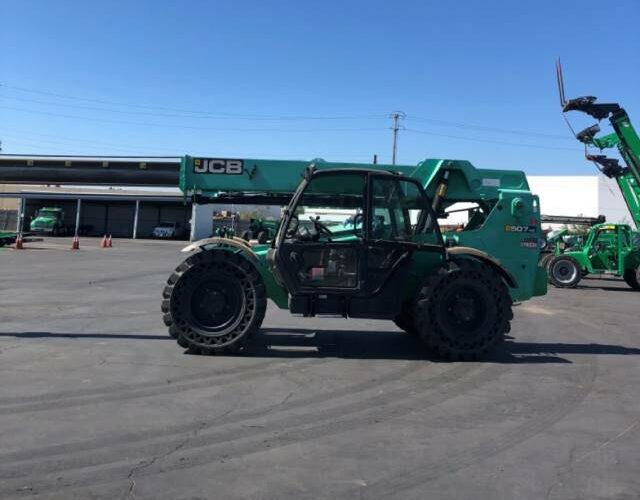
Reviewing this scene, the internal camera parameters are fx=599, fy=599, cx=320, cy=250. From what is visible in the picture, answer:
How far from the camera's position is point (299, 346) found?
28.4 ft

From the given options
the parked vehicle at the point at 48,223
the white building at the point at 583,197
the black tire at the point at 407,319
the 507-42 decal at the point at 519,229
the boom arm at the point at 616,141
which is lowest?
the black tire at the point at 407,319

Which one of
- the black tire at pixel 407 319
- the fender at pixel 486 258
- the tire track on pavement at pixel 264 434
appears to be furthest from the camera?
the black tire at pixel 407 319

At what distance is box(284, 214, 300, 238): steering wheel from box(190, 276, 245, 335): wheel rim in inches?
37.3

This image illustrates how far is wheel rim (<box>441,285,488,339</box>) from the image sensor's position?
7.96 meters

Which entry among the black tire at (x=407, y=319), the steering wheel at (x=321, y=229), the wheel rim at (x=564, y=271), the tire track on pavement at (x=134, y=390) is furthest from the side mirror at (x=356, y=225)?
the wheel rim at (x=564, y=271)

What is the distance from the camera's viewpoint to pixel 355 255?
25.8 feet

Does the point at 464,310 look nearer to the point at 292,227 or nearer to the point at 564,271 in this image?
the point at 292,227

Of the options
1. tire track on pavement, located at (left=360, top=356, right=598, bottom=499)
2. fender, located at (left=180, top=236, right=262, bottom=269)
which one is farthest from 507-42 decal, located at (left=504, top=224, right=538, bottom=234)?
fender, located at (left=180, top=236, right=262, bottom=269)

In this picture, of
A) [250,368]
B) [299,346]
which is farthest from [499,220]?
[250,368]

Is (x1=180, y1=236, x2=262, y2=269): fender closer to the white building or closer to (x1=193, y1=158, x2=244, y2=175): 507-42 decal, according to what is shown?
(x1=193, y1=158, x2=244, y2=175): 507-42 decal

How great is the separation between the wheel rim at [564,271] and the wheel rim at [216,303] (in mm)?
16680

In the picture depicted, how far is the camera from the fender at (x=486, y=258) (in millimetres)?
8156

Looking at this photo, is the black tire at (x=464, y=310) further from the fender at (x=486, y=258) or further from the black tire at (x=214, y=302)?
the black tire at (x=214, y=302)

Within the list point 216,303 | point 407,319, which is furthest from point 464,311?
point 216,303
